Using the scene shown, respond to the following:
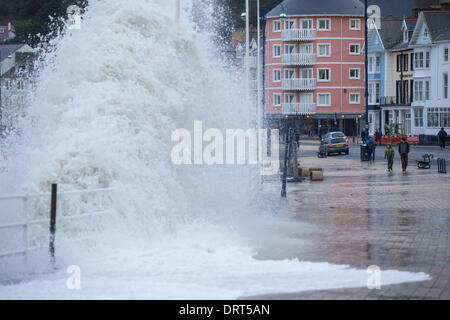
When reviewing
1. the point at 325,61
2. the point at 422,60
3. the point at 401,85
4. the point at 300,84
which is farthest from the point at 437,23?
the point at 300,84

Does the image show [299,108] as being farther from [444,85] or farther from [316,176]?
[316,176]

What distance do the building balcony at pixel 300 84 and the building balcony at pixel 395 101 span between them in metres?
8.80

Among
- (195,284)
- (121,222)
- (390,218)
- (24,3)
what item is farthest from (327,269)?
(24,3)

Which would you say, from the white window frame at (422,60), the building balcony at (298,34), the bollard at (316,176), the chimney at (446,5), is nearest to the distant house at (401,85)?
the white window frame at (422,60)

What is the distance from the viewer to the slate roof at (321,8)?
88625mm

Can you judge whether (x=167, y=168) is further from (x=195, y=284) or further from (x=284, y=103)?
(x=284, y=103)

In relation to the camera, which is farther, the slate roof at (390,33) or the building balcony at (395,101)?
the slate roof at (390,33)

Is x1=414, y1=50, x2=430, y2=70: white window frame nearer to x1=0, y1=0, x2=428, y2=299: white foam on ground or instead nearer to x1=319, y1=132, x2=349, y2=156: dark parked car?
x1=319, y1=132, x2=349, y2=156: dark parked car

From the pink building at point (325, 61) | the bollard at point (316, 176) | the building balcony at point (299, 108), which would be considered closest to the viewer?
the bollard at point (316, 176)

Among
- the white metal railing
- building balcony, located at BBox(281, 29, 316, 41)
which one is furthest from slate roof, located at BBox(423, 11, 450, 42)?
the white metal railing

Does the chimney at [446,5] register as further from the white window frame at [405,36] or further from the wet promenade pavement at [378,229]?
the wet promenade pavement at [378,229]

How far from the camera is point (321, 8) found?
8875 centimetres

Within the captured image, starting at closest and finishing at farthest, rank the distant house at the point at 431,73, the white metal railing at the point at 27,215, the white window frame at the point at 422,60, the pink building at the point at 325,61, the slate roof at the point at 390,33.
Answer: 1. the white metal railing at the point at 27,215
2. the distant house at the point at 431,73
3. the white window frame at the point at 422,60
4. the slate roof at the point at 390,33
5. the pink building at the point at 325,61

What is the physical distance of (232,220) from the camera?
1520cm
